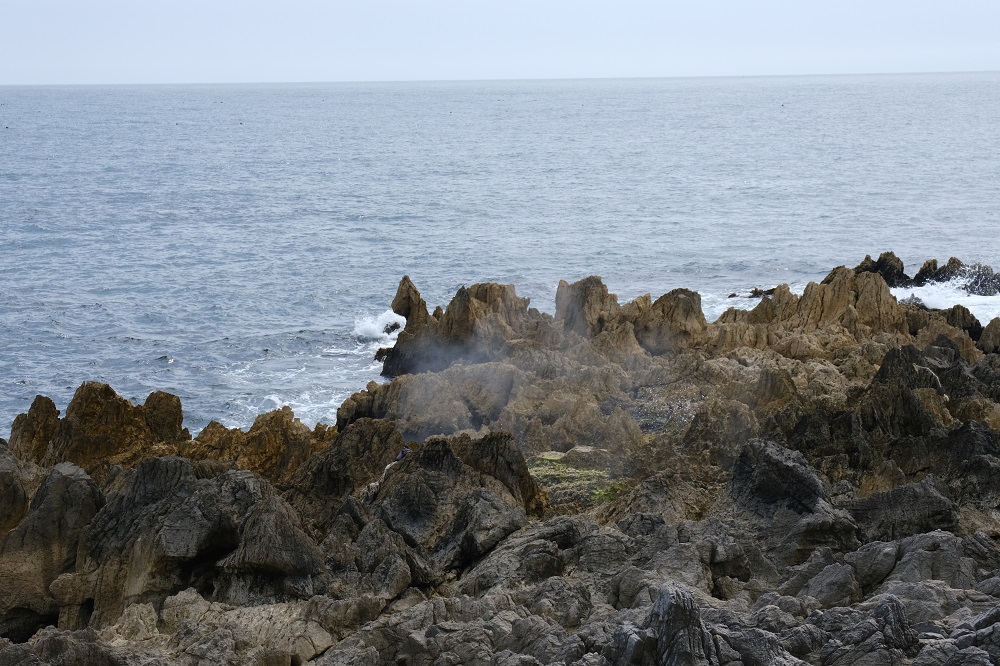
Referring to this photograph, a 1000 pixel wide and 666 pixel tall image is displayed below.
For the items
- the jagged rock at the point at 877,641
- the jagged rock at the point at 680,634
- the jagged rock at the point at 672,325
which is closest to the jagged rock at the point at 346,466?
the jagged rock at the point at 680,634

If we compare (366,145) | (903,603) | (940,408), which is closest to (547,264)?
(940,408)

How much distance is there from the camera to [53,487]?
19422 millimetres

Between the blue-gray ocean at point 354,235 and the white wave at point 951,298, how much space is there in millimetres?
256

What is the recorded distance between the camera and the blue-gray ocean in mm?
45500

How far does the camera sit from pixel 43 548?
18.9 m

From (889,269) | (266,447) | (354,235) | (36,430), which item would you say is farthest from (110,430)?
(354,235)

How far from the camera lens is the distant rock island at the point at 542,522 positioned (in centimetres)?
1328

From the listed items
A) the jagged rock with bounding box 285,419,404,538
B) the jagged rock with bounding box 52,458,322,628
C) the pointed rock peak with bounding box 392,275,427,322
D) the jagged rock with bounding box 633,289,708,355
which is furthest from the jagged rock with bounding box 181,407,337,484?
the pointed rock peak with bounding box 392,275,427,322

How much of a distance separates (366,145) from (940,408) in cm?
Result: 13461

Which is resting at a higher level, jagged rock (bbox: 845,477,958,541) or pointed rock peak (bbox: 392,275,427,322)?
jagged rock (bbox: 845,477,958,541)

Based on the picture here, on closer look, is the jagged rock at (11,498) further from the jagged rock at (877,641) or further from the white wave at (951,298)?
the white wave at (951,298)

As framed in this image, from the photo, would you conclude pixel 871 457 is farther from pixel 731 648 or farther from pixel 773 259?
pixel 773 259

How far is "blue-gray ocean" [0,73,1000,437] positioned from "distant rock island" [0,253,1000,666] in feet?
36.0

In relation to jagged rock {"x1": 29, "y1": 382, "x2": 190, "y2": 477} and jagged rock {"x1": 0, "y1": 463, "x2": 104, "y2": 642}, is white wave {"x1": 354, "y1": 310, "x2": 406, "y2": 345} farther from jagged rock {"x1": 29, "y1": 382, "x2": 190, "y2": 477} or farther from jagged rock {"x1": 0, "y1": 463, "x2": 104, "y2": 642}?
jagged rock {"x1": 0, "y1": 463, "x2": 104, "y2": 642}
